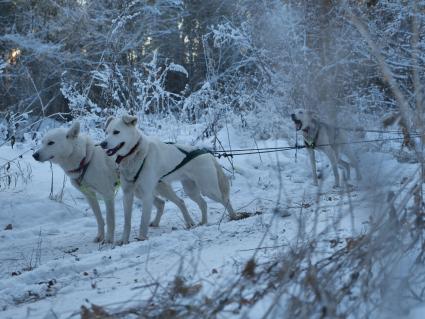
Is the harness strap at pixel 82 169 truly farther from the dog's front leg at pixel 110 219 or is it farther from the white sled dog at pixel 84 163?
the dog's front leg at pixel 110 219

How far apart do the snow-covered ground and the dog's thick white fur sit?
457mm

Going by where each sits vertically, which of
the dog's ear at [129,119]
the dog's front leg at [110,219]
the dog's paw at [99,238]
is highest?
the dog's ear at [129,119]

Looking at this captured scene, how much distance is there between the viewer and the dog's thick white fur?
5.47 meters

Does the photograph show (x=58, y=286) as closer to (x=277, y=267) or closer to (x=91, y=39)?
(x=277, y=267)

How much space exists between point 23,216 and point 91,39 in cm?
1208

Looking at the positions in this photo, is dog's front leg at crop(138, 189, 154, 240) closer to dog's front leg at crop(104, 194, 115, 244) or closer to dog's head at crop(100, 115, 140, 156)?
dog's front leg at crop(104, 194, 115, 244)

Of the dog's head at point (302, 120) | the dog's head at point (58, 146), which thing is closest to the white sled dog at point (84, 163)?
the dog's head at point (58, 146)

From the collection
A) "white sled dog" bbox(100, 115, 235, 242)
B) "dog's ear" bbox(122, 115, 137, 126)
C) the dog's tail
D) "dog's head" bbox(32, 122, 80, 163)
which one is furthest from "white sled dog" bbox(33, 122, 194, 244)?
the dog's tail

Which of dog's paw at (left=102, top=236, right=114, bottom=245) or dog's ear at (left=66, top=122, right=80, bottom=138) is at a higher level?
dog's ear at (left=66, top=122, right=80, bottom=138)

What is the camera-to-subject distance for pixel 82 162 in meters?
5.46

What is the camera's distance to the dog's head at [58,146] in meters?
5.48

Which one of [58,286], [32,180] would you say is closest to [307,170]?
[32,180]

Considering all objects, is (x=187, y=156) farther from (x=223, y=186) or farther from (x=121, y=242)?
(x=121, y=242)

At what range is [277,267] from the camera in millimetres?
2402
